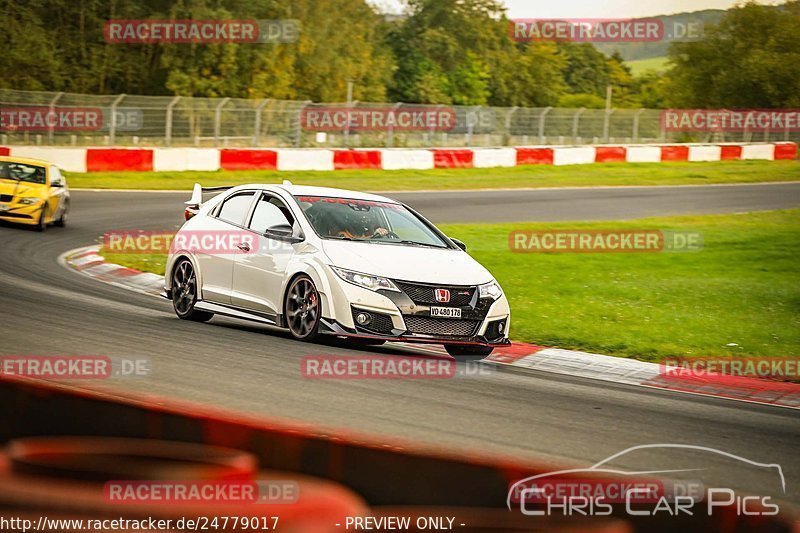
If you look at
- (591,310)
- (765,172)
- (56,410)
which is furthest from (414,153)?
(56,410)

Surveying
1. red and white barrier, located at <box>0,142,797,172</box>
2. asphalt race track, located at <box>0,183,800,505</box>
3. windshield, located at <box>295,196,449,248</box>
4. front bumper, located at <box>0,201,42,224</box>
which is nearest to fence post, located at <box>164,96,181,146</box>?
red and white barrier, located at <box>0,142,797,172</box>

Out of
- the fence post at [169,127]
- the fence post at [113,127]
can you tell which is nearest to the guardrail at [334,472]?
the fence post at [113,127]

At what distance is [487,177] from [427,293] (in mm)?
28415

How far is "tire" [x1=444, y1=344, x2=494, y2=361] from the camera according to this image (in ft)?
35.5

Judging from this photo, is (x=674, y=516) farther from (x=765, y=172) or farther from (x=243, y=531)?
(x=765, y=172)

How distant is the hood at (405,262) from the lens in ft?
33.5

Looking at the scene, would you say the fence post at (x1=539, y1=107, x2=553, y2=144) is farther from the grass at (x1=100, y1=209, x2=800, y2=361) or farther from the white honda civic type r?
the white honda civic type r

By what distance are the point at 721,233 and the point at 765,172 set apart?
73.0 feet

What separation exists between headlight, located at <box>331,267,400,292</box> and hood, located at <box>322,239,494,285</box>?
52 mm

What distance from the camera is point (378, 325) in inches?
395

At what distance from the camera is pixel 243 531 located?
3486 millimetres

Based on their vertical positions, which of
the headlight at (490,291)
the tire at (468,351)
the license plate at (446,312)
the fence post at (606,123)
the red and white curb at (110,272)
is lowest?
the red and white curb at (110,272)

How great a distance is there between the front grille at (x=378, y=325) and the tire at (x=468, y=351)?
91 centimetres

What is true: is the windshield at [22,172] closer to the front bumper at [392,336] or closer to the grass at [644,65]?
the front bumper at [392,336]
